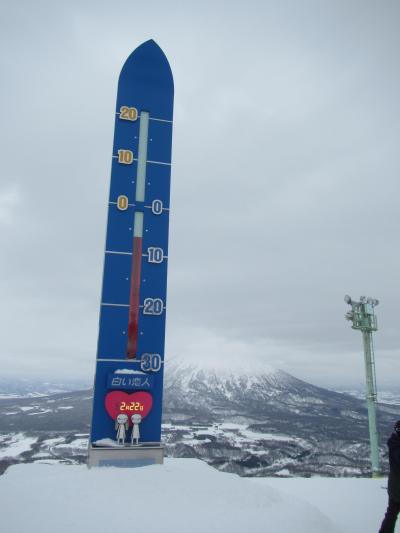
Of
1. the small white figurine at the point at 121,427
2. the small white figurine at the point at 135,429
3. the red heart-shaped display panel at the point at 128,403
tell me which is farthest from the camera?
the red heart-shaped display panel at the point at 128,403

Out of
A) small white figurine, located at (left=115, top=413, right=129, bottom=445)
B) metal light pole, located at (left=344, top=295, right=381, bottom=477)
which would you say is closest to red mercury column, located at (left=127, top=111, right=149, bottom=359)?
small white figurine, located at (left=115, top=413, right=129, bottom=445)

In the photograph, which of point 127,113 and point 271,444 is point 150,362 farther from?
point 271,444

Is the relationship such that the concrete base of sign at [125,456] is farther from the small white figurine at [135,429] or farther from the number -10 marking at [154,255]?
the number -10 marking at [154,255]

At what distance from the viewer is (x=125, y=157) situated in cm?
1789

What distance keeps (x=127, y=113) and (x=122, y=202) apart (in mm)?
4422

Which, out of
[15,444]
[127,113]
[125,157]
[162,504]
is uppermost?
[127,113]

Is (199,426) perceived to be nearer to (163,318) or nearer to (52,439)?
(52,439)

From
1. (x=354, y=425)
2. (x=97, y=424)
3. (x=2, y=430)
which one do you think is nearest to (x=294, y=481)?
(x=97, y=424)

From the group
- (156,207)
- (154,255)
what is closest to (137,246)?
(154,255)

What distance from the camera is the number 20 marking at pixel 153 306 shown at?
54.6ft

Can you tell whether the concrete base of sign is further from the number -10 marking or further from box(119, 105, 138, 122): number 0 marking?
box(119, 105, 138, 122): number 0 marking

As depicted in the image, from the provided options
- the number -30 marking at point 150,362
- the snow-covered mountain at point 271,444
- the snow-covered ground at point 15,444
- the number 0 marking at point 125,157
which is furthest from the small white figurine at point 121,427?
the snow-covered ground at point 15,444

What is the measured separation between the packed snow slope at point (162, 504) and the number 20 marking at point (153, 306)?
19.0 ft

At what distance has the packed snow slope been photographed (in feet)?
30.2
